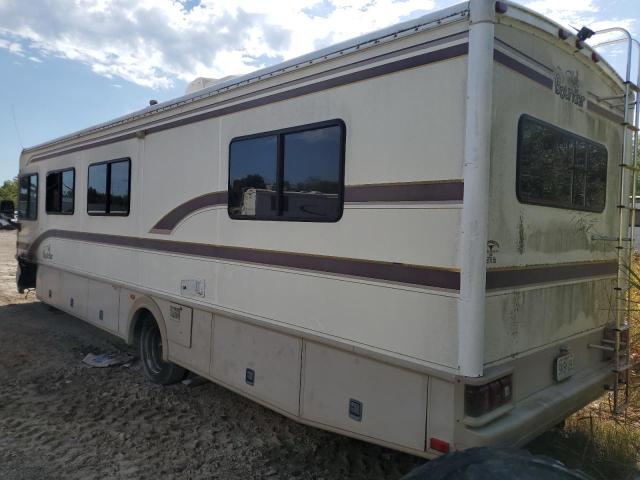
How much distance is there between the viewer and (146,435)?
4176mm

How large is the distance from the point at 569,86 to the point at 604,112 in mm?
658

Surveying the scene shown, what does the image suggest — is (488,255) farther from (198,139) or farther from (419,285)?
(198,139)

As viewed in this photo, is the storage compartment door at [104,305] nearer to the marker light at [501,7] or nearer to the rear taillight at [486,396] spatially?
the rear taillight at [486,396]

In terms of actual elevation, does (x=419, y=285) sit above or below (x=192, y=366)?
above

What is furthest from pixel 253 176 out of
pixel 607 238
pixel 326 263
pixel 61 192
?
pixel 61 192

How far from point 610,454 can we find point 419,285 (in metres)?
2.21

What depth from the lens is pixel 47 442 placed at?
157 inches

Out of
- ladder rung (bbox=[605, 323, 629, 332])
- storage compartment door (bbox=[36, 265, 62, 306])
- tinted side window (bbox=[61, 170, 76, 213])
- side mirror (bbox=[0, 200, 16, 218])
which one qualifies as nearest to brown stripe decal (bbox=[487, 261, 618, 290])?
ladder rung (bbox=[605, 323, 629, 332])

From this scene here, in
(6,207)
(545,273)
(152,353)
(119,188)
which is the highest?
(119,188)

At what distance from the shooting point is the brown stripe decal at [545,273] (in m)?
2.90

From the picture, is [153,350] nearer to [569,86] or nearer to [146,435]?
[146,435]

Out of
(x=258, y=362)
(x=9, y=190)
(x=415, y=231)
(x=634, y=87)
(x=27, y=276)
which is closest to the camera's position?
(x=415, y=231)

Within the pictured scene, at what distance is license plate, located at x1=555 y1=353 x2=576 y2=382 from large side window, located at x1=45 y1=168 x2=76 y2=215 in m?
6.29

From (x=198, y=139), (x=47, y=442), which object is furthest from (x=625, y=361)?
(x=47, y=442)
